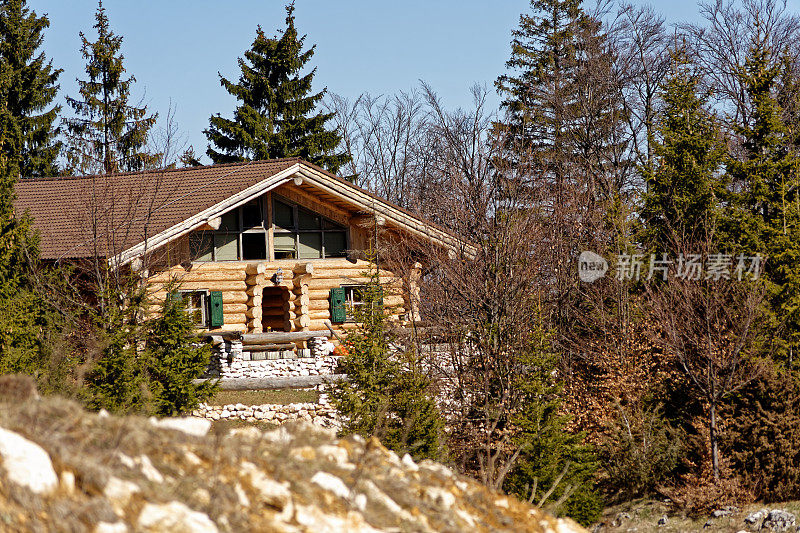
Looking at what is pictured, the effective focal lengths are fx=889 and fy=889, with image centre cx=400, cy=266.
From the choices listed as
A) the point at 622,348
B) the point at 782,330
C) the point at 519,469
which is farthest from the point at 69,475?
the point at 782,330

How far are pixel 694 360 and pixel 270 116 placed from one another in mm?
24817

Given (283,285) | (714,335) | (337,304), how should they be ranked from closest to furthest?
(714,335), (283,285), (337,304)

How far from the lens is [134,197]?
794 inches

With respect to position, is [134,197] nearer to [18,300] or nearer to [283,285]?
[18,300]

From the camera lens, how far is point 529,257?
1834 cm

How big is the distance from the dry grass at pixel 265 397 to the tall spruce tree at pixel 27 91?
1827 centimetres

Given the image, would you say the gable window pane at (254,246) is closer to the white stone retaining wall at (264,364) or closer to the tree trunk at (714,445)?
the white stone retaining wall at (264,364)

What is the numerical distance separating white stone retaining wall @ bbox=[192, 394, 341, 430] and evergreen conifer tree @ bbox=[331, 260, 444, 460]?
4518 mm

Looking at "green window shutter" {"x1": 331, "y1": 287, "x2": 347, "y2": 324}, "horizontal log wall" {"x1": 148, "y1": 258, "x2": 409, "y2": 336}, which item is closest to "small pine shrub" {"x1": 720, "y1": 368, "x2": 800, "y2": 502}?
"horizontal log wall" {"x1": 148, "y1": 258, "x2": 409, "y2": 336}

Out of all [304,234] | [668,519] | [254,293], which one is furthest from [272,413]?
[668,519]

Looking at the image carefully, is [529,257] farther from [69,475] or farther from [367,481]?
[69,475]

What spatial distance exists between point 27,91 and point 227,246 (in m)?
16.1

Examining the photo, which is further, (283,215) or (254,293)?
(283,215)

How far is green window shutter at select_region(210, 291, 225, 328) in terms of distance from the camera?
24062 mm
